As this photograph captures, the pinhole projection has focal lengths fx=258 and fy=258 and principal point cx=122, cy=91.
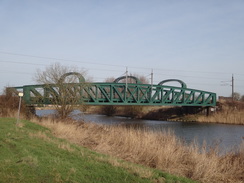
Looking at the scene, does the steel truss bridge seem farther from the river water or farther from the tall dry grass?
the tall dry grass

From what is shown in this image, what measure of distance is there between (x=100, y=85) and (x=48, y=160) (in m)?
34.1

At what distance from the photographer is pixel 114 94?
46938 millimetres

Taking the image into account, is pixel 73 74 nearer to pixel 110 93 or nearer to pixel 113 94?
pixel 110 93

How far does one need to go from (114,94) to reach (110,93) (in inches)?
194

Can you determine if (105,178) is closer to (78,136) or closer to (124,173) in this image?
(124,173)

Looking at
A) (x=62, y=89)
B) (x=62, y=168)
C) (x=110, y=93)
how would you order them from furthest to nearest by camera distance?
(x=110, y=93), (x=62, y=89), (x=62, y=168)

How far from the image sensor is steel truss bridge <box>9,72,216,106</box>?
2595 cm

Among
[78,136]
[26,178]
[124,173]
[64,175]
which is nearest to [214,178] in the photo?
[124,173]

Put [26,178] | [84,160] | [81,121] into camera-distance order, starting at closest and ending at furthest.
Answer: [26,178] → [84,160] → [81,121]

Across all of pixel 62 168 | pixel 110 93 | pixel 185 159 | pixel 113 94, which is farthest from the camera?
pixel 113 94

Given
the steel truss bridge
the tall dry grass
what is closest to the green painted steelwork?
the steel truss bridge

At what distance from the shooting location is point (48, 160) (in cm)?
763

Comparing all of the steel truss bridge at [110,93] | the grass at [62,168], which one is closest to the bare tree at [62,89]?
the steel truss bridge at [110,93]

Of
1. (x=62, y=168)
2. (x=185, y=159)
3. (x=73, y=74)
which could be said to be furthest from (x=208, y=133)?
(x=62, y=168)
